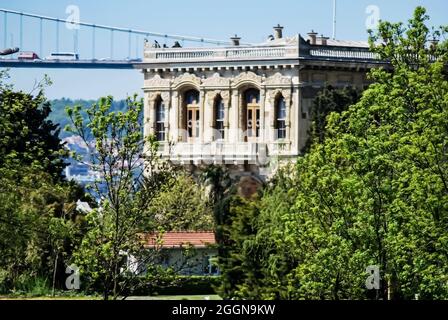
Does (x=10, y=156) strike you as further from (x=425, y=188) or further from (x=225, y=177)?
(x=225, y=177)

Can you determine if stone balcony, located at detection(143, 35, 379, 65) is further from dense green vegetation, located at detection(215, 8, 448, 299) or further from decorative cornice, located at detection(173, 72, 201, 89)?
dense green vegetation, located at detection(215, 8, 448, 299)

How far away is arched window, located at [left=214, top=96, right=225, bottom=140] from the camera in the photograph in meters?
88.1

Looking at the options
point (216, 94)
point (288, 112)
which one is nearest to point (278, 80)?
point (288, 112)

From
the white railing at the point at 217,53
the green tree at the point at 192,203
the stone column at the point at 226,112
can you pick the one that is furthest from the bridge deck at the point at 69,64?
the green tree at the point at 192,203

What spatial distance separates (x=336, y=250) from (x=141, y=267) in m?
7.03

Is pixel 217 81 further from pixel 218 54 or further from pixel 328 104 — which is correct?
pixel 328 104

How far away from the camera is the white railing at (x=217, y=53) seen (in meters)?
85.2

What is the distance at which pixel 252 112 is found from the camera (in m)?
87.5

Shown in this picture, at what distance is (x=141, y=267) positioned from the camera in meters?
40.2

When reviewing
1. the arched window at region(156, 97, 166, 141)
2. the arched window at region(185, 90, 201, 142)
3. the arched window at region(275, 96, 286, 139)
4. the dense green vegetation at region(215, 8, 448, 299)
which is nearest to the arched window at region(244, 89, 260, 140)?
the arched window at region(275, 96, 286, 139)

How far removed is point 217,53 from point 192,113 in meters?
4.06

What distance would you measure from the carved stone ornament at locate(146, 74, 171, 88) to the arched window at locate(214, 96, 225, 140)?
331cm

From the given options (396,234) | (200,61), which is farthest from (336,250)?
(200,61)

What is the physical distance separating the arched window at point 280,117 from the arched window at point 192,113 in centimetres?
545
